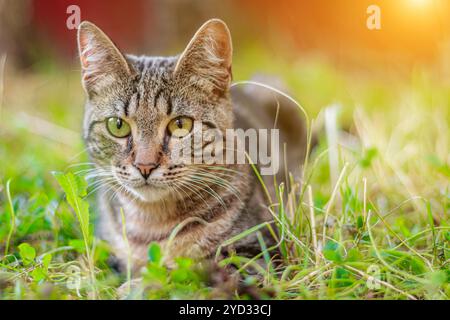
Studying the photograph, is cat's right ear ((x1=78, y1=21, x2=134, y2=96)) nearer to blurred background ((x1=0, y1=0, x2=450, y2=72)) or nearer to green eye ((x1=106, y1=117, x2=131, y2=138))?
green eye ((x1=106, y1=117, x2=131, y2=138))

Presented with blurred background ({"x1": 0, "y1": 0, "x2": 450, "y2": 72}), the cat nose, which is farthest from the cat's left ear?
blurred background ({"x1": 0, "y1": 0, "x2": 450, "y2": 72})

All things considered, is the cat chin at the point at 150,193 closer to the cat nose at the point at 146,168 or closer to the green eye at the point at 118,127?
the cat nose at the point at 146,168

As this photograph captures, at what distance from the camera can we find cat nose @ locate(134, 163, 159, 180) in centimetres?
140

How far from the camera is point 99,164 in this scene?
161 cm

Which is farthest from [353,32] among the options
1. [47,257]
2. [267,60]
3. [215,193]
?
[47,257]

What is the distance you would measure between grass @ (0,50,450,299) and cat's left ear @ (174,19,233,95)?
0.30m

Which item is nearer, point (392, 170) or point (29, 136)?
point (392, 170)

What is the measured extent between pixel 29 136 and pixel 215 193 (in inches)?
58.2

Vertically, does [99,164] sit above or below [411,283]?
above

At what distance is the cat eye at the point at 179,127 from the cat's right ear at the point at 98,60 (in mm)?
208

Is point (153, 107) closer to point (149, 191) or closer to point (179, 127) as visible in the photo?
point (179, 127)

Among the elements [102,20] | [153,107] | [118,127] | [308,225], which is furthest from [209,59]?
[102,20]
